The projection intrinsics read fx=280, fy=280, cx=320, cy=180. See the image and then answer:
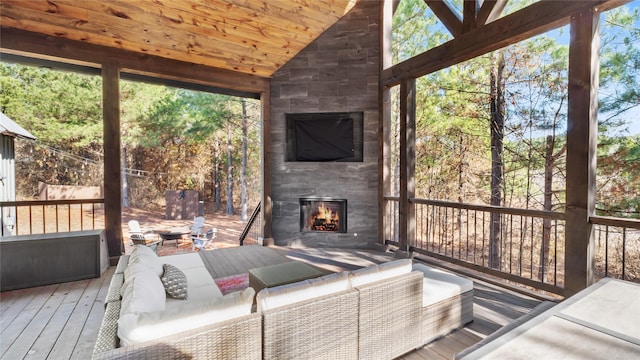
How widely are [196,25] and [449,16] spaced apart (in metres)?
3.73

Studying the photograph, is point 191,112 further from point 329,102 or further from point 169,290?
point 169,290

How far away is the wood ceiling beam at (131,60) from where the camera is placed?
12.2 feet

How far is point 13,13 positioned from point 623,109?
8110 mm

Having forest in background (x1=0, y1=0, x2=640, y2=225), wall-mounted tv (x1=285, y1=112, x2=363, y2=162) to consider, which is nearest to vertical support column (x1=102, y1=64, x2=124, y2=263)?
wall-mounted tv (x1=285, y1=112, x2=363, y2=162)

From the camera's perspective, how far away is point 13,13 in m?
3.45

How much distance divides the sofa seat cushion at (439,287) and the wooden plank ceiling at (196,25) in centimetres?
431

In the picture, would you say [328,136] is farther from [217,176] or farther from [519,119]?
[217,176]

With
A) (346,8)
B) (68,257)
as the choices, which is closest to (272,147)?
(346,8)

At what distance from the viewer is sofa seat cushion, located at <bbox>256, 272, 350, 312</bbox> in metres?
1.61

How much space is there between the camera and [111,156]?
13.9 ft

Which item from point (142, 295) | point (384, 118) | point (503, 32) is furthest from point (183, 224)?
point (503, 32)

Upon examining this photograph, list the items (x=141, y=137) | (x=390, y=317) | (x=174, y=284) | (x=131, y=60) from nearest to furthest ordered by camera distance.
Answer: (x=390, y=317) < (x=174, y=284) < (x=131, y=60) < (x=141, y=137)

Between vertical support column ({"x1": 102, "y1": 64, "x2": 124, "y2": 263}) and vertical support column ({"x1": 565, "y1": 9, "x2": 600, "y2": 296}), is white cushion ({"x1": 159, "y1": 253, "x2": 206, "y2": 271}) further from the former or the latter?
vertical support column ({"x1": 565, "y1": 9, "x2": 600, "y2": 296})

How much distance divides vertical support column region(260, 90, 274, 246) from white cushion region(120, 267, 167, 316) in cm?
347
